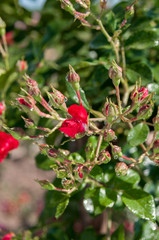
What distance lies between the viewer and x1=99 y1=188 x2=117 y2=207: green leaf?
0.88m

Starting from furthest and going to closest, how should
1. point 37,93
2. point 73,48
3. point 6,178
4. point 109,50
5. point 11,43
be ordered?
1. point 6,178
2. point 11,43
3. point 73,48
4. point 109,50
5. point 37,93

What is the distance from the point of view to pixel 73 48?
4.99ft

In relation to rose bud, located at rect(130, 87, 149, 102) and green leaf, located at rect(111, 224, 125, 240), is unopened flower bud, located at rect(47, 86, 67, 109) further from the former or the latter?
green leaf, located at rect(111, 224, 125, 240)

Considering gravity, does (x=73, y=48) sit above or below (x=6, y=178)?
above

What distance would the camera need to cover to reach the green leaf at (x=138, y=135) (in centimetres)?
84

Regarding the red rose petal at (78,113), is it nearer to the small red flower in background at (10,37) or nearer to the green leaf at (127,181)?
the green leaf at (127,181)

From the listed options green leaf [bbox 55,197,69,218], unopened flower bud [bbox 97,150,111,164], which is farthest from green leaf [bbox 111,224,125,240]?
unopened flower bud [bbox 97,150,111,164]

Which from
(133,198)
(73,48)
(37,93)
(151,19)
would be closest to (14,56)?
(73,48)

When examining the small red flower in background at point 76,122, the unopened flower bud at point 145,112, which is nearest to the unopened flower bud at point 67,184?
the small red flower in background at point 76,122

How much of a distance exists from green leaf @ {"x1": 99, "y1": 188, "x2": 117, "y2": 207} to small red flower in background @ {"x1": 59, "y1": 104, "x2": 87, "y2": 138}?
11.0 inches

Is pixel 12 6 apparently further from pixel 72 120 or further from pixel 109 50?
pixel 72 120

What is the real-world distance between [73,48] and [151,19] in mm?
496

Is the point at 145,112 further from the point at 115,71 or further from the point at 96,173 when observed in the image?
the point at 96,173

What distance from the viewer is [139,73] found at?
3.25 ft
